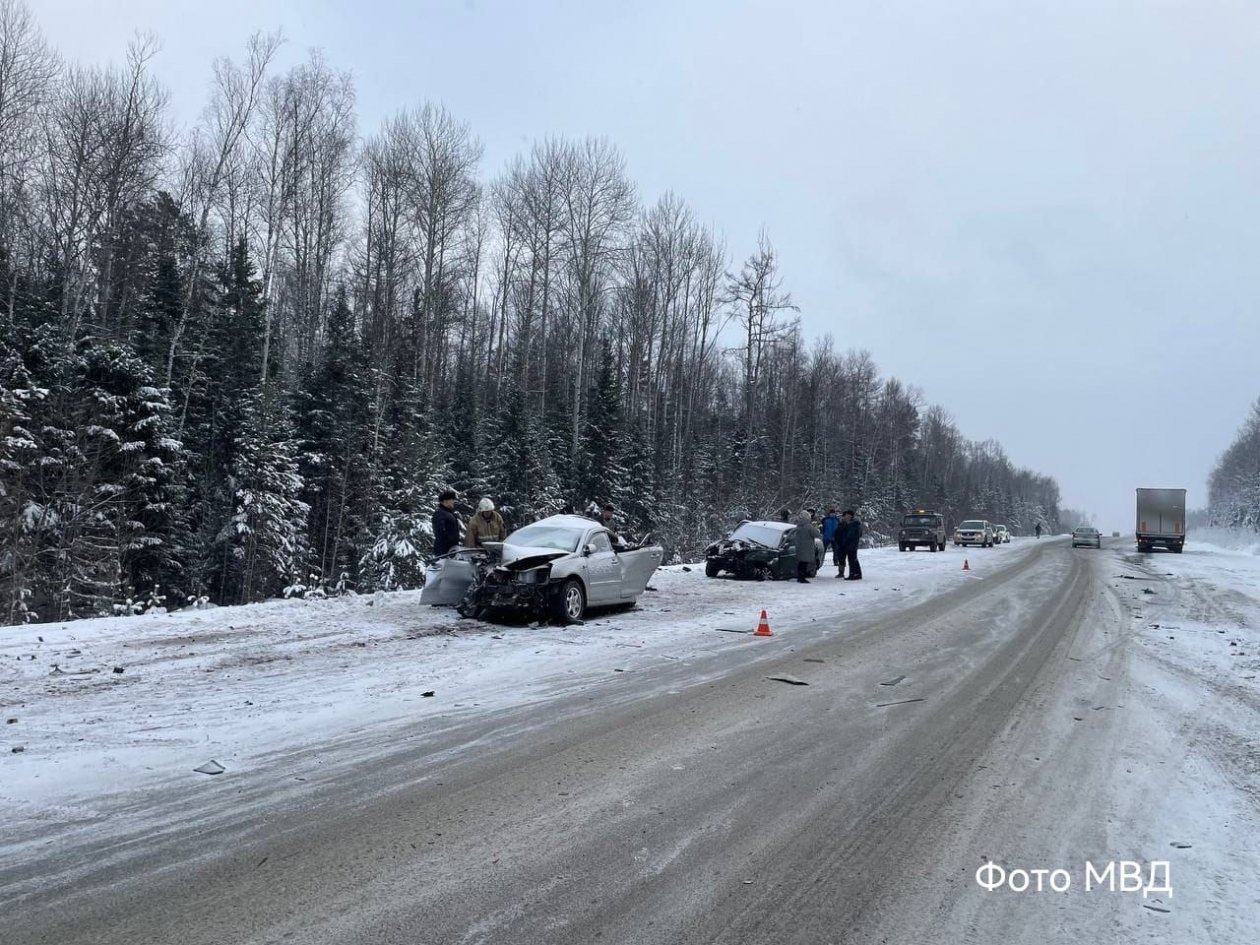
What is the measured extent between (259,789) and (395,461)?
84.2 feet

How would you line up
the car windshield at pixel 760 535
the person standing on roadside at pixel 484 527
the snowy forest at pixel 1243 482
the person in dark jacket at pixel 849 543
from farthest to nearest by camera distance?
the snowy forest at pixel 1243 482 < the person in dark jacket at pixel 849 543 < the car windshield at pixel 760 535 < the person standing on roadside at pixel 484 527

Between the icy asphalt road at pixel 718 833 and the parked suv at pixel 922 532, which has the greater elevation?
the parked suv at pixel 922 532

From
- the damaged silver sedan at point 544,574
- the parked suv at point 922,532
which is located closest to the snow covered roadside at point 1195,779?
the damaged silver sedan at point 544,574

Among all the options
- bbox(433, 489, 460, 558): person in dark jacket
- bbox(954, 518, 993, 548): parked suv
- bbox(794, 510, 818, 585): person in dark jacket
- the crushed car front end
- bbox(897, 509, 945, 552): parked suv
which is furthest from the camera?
bbox(954, 518, 993, 548): parked suv

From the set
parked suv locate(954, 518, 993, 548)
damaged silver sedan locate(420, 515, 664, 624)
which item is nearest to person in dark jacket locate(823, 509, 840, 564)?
damaged silver sedan locate(420, 515, 664, 624)

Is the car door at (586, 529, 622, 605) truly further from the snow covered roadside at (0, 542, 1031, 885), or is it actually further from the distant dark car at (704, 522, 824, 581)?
the distant dark car at (704, 522, 824, 581)

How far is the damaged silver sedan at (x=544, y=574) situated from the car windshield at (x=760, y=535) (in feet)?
24.4

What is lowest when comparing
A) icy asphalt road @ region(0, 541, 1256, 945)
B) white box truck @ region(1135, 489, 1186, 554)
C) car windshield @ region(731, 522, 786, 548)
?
icy asphalt road @ region(0, 541, 1256, 945)

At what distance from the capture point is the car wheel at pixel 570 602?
38.1 feet

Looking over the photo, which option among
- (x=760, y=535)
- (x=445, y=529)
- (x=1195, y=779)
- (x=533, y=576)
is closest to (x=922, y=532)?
(x=760, y=535)

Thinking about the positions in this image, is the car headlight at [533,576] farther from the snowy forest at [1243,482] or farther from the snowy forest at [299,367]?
the snowy forest at [1243,482]

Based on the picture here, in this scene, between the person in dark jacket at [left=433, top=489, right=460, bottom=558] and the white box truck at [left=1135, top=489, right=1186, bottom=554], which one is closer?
the person in dark jacket at [left=433, top=489, right=460, bottom=558]

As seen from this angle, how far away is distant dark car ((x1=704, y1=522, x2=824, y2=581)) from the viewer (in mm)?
20359

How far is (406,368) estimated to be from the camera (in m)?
34.1
